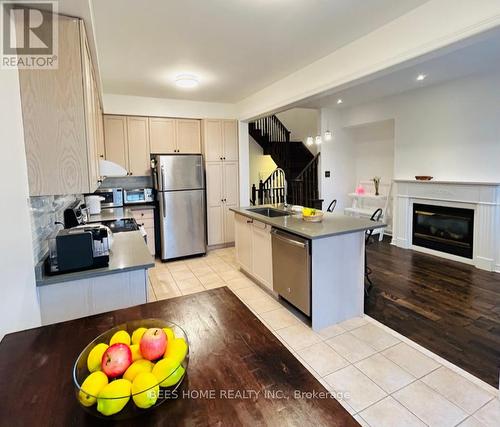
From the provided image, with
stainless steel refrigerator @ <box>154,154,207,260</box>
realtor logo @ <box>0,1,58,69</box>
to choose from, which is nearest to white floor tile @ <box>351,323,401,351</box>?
realtor logo @ <box>0,1,58,69</box>

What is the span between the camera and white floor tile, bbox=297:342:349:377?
2.28 metres

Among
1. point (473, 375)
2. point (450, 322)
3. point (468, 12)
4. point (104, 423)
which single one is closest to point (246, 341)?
point (104, 423)

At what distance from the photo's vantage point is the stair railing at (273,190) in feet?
23.1

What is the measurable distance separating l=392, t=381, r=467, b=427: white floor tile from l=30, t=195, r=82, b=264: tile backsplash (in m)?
2.48

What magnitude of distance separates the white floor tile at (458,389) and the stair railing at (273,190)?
509 cm

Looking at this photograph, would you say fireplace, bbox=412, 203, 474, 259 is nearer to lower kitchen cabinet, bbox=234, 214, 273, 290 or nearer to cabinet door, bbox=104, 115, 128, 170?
lower kitchen cabinet, bbox=234, 214, 273, 290

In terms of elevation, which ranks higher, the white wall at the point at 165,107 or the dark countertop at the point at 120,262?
the white wall at the point at 165,107

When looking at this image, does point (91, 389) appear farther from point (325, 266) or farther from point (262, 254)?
point (262, 254)

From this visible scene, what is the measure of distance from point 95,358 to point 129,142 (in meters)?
4.59

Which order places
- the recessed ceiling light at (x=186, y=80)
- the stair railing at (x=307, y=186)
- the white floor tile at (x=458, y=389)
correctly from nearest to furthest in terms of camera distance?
the white floor tile at (x=458, y=389) < the recessed ceiling light at (x=186, y=80) < the stair railing at (x=307, y=186)

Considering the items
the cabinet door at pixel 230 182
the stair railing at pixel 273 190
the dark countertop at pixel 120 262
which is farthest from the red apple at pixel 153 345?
the stair railing at pixel 273 190

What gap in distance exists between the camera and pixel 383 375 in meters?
2.18

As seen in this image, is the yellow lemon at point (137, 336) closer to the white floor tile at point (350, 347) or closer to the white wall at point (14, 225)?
the white wall at point (14, 225)

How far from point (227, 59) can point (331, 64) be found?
113cm
